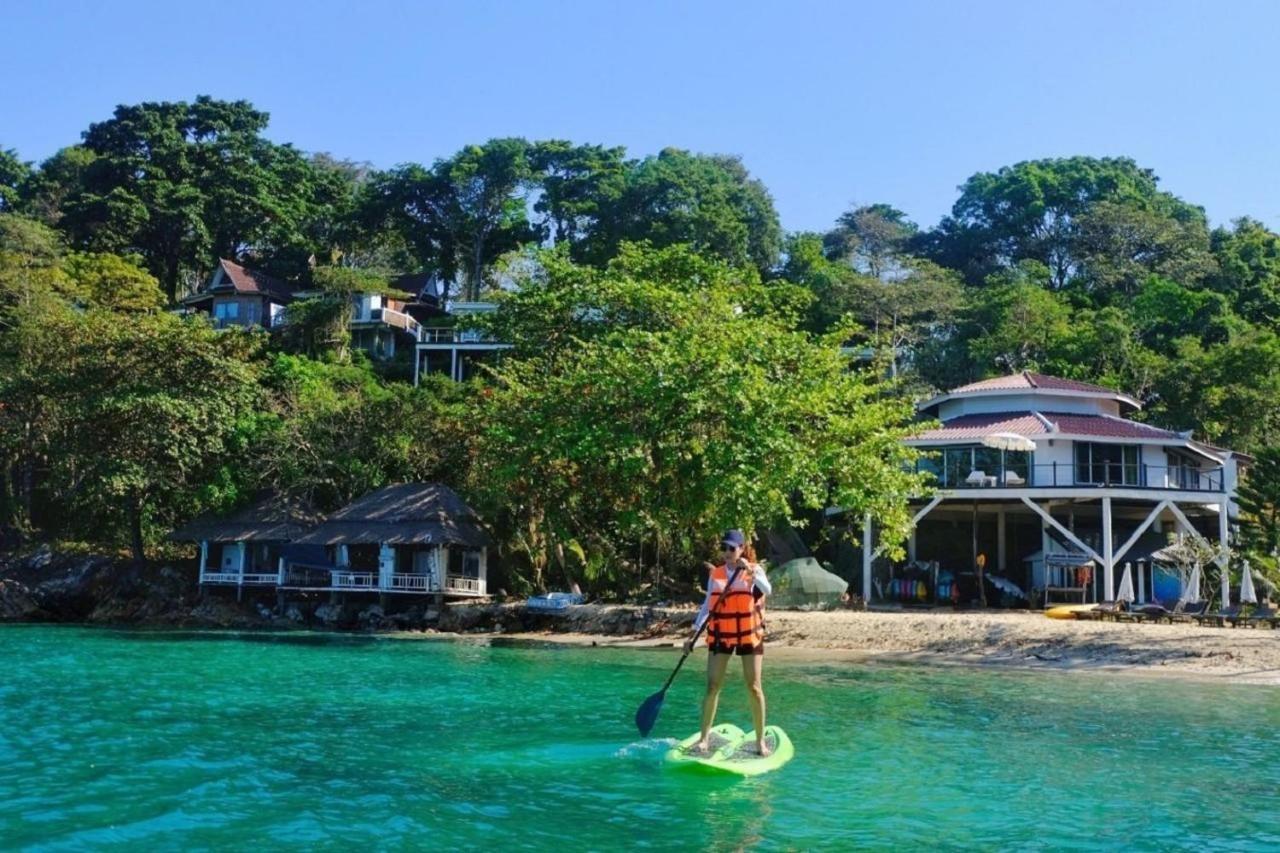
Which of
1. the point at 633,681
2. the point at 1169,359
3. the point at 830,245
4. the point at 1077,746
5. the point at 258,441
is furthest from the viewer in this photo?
the point at 830,245

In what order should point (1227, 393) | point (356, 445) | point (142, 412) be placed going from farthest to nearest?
point (1227, 393) < point (356, 445) < point (142, 412)

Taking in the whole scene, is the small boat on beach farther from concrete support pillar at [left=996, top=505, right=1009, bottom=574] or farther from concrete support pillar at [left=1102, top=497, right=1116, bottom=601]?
concrete support pillar at [left=996, top=505, right=1009, bottom=574]

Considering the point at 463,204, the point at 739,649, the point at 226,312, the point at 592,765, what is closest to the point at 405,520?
the point at 592,765

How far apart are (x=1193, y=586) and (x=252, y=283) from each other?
50215 mm

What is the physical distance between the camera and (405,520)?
35.6 meters

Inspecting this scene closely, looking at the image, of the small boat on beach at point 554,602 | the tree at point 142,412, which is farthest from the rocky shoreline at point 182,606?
the tree at point 142,412

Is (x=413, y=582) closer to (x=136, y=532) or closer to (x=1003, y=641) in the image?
(x=136, y=532)

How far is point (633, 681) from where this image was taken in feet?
66.2

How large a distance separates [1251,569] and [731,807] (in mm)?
26201

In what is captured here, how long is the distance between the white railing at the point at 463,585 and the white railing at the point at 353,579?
7.77ft

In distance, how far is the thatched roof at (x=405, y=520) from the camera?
34.9 metres

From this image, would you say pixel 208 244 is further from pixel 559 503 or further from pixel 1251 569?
pixel 1251 569

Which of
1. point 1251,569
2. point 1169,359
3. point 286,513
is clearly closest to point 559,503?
point 286,513

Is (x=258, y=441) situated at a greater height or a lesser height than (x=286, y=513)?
greater
